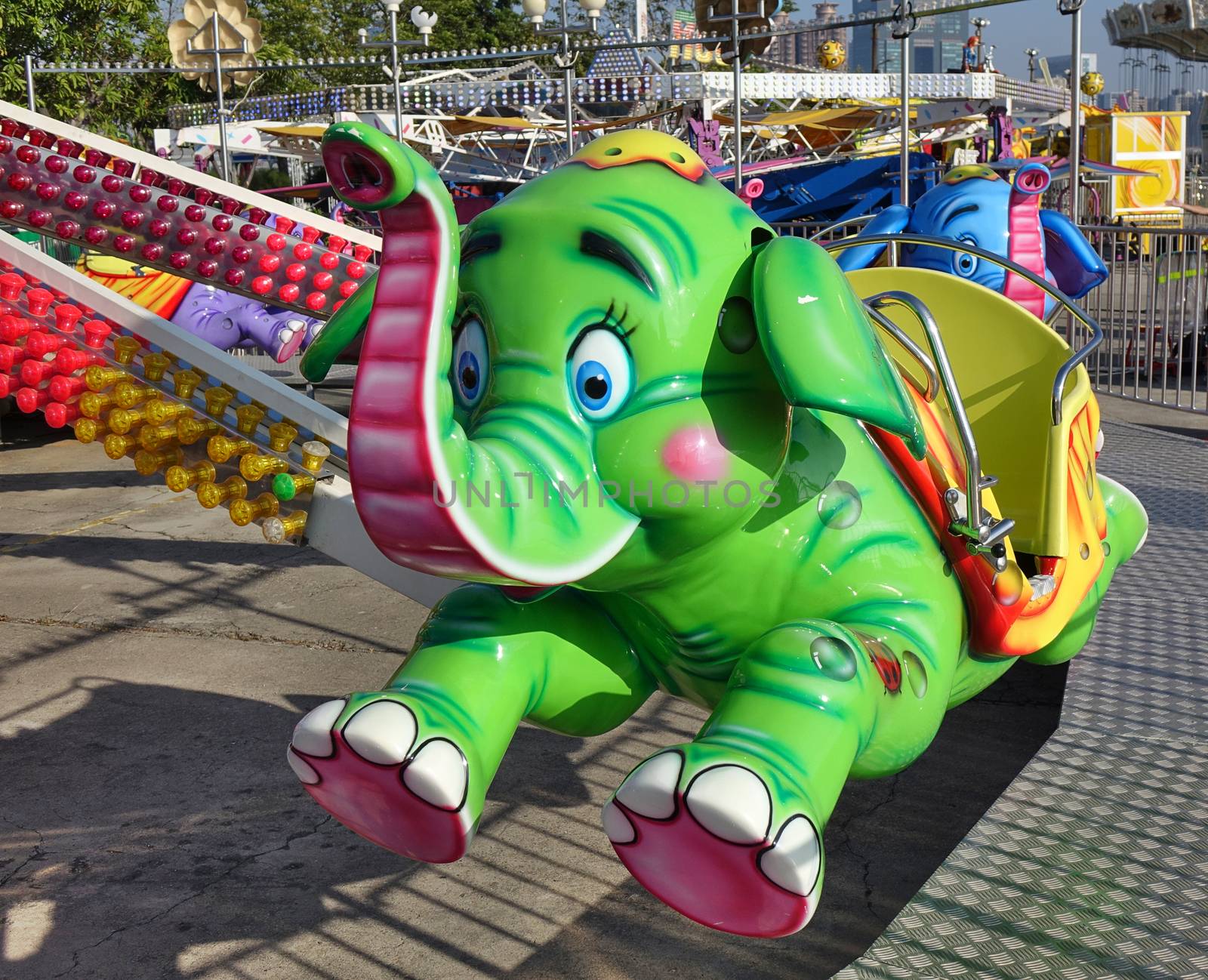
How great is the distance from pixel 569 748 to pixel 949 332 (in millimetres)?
1591

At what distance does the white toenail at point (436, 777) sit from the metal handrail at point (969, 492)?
1053mm

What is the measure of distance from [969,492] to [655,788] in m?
0.91

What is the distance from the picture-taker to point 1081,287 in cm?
571

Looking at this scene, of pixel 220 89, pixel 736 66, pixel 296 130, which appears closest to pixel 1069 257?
pixel 736 66

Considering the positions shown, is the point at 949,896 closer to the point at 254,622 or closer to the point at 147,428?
the point at 147,428

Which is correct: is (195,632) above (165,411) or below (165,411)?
below

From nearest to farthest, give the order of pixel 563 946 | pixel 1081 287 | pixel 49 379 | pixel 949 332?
pixel 563 946, pixel 949 332, pixel 49 379, pixel 1081 287

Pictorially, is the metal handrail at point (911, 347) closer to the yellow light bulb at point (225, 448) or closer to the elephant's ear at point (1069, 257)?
the yellow light bulb at point (225, 448)

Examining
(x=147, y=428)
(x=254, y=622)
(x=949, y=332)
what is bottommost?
(x=254, y=622)

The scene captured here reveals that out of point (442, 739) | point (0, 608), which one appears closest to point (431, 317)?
point (442, 739)

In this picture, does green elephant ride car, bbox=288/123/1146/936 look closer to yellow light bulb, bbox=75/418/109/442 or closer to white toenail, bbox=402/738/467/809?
white toenail, bbox=402/738/467/809

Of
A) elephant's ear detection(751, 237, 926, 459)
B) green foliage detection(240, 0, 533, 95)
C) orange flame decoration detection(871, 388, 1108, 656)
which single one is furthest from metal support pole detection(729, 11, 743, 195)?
green foliage detection(240, 0, 533, 95)

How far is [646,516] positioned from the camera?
2104mm

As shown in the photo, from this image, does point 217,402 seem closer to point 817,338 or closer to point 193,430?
point 193,430
